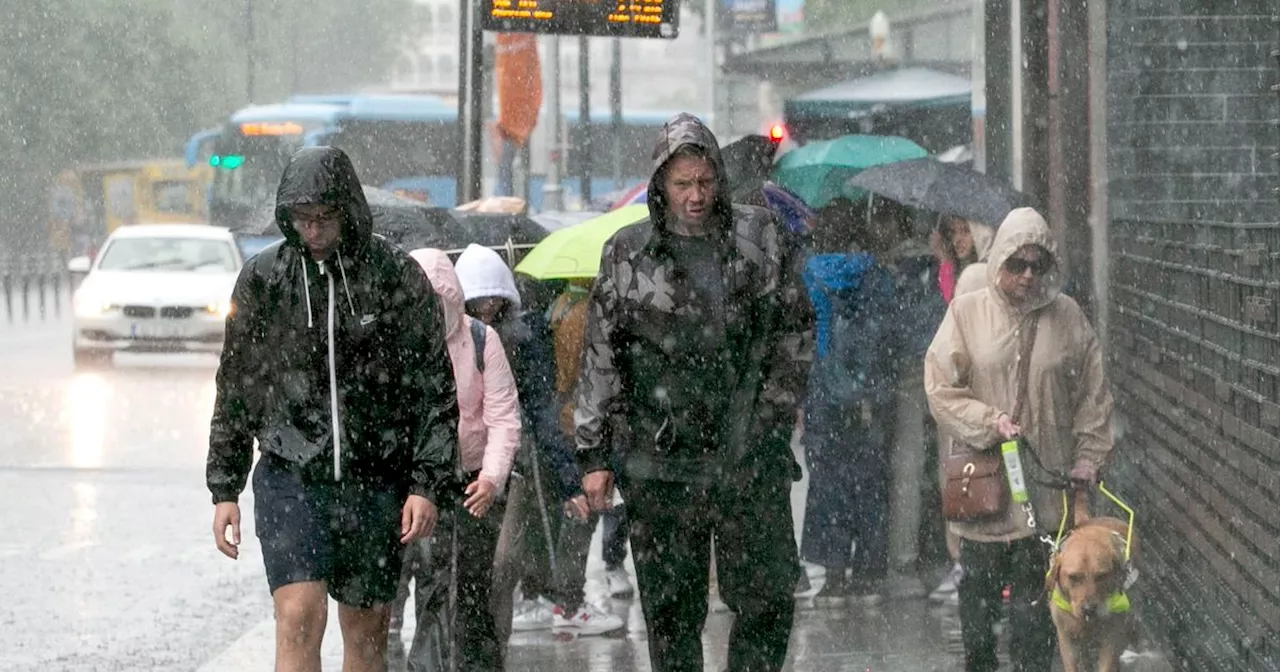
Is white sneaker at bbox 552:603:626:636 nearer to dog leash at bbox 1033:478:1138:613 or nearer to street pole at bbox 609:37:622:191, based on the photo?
dog leash at bbox 1033:478:1138:613

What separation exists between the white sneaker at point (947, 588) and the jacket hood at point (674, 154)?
3901 millimetres

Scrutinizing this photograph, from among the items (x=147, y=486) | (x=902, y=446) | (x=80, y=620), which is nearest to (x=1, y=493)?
(x=147, y=486)

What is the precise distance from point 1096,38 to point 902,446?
1999 millimetres

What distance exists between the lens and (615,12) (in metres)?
12.4

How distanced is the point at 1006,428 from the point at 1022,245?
59 centimetres

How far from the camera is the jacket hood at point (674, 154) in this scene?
595cm

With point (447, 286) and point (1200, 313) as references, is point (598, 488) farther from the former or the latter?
point (1200, 313)

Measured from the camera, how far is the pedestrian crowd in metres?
5.50

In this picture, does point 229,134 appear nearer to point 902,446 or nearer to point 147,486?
point 147,486

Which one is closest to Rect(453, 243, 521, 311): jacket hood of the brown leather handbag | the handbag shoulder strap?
the brown leather handbag

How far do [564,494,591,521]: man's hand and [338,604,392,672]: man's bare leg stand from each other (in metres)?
1.49

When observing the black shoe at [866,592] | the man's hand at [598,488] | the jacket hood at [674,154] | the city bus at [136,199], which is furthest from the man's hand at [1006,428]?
the city bus at [136,199]

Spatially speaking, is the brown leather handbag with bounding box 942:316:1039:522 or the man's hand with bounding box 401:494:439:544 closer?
the man's hand with bounding box 401:494:439:544

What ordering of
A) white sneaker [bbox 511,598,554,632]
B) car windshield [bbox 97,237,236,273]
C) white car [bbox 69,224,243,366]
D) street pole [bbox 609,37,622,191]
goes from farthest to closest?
street pole [bbox 609,37,622,191] → car windshield [bbox 97,237,236,273] → white car [bbox 69,224,243,366] → white sneaker [bbox 511,598,554,632]
